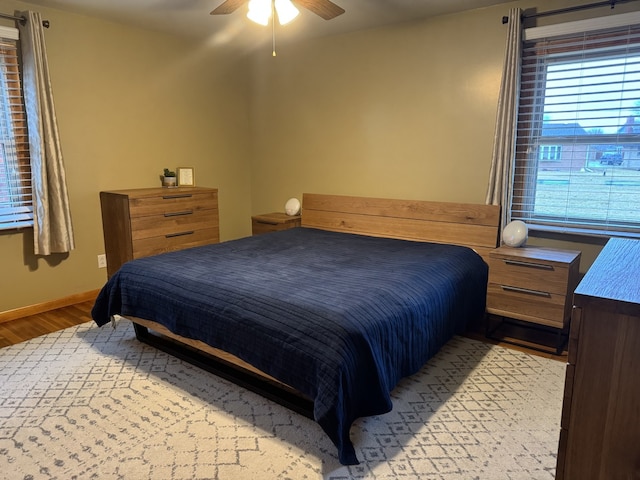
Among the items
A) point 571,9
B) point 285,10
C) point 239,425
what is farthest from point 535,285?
point 285,10

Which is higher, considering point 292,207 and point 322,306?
point 292,207

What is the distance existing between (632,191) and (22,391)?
385cm

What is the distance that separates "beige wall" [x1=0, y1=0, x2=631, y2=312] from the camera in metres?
3.44

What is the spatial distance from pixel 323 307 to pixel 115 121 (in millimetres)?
2958

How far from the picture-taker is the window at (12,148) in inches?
127

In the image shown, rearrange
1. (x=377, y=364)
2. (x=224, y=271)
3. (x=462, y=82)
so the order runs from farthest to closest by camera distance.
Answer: (x=462, y=82) → (x=224, y=271) → (x=377, y=364)

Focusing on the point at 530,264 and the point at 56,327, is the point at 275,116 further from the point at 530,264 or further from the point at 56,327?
the point at 530,264

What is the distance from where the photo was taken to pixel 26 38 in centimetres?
319

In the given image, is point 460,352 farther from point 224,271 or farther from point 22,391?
point 22,391

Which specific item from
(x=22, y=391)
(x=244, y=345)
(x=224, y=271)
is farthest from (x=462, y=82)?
(x=22, y=391)

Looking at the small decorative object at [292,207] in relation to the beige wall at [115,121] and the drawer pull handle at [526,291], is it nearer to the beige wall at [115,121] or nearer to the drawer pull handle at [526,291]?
the beige wall at [115,121]

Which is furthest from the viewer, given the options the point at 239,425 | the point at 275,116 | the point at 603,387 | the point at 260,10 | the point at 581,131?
the point at 275,116

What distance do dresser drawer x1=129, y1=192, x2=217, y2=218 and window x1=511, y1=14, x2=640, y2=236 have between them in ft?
8.78

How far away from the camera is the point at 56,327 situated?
128 inches
